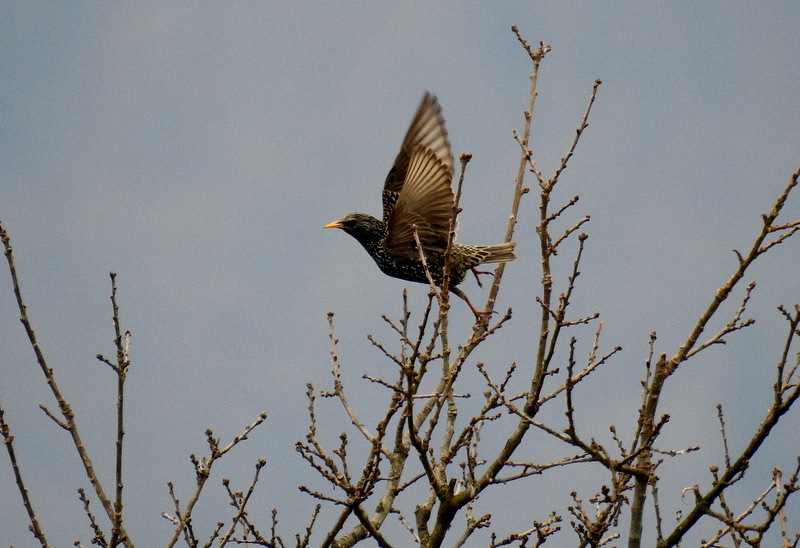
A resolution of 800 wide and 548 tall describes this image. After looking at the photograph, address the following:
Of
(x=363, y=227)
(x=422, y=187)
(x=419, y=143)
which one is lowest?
(x=422, y=187)

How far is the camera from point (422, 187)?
23.6 ft

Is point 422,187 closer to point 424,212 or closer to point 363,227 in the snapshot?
point 424,212

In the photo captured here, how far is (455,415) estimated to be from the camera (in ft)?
17.2

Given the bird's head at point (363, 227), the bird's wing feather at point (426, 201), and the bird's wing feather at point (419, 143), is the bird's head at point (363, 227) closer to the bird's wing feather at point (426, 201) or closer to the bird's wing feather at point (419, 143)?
the bird's wing feather at point (419, 143)

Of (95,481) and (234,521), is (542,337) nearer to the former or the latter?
(234,521)

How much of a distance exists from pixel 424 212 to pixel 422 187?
0.69ft

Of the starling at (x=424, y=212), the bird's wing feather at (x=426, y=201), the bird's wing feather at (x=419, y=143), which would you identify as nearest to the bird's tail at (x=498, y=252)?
the starling at (x=424, y=212)

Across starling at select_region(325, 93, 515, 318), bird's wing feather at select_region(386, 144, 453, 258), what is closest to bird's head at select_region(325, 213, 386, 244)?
starling at select_region(325, 93, 515, 318)

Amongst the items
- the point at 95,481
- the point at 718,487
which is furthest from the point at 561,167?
the point at 95,481

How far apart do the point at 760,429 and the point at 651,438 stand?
1.62 feet

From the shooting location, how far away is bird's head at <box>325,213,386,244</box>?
8.11 meters

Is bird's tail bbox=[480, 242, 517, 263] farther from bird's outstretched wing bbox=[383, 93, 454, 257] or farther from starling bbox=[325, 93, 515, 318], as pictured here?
bird's outstretched wing bbox=[383, 93, 454, 257]

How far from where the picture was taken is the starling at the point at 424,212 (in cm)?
715

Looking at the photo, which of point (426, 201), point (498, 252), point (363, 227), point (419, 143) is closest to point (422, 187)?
point (426, 201)
